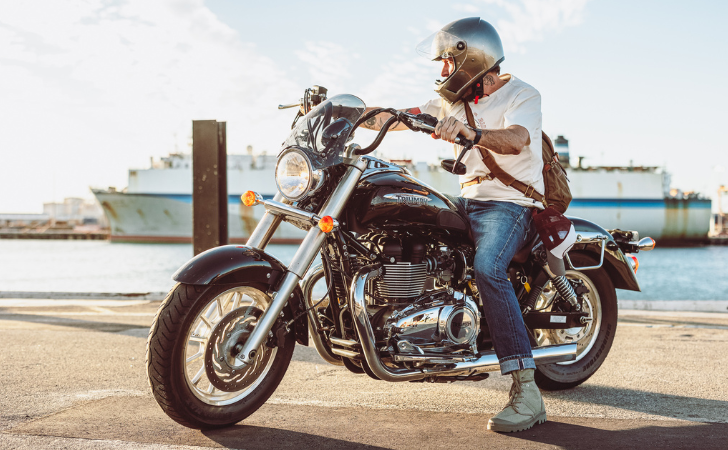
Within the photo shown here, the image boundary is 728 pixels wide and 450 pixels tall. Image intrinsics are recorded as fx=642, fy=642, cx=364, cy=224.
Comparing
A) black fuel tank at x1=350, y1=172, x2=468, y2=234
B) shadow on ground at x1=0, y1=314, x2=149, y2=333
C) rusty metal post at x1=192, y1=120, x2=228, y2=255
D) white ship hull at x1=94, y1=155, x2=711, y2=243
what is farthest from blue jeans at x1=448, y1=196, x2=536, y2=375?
white ship hull at x1=94, y1=155, x2=711, y2=243

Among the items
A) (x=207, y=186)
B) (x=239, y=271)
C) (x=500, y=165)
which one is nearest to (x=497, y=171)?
(x=500, y=165)

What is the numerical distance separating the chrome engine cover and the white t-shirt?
1.75ft

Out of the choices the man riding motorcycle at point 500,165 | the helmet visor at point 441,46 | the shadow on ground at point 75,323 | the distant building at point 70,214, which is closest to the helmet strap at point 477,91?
the man riding motorcycle at point 500,165

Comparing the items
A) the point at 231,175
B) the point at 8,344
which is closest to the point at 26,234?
the point at 231,175

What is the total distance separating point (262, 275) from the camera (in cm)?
241

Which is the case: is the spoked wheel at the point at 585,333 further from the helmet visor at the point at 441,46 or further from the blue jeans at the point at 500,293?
the helmet visor at the point at 441,46

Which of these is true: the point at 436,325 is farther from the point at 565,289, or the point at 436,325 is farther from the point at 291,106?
the point at 291,106

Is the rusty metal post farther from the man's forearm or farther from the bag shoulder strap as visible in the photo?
the man's forearm

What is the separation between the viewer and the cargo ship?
5544 centimetres

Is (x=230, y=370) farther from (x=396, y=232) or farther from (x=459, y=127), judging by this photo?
(x=459, y=127)

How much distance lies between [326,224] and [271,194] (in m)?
54.0

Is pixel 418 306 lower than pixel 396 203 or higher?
lower

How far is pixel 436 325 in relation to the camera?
2557 mm

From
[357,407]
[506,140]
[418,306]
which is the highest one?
[506,140]
